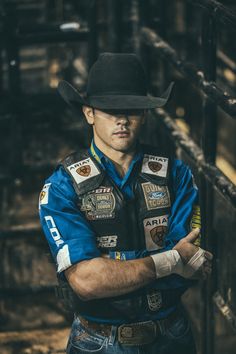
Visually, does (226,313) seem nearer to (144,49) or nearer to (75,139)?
(144,49)

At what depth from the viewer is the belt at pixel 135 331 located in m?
3.71

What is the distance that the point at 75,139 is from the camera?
7.34 m

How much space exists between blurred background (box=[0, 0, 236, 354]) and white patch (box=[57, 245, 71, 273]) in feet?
1.39

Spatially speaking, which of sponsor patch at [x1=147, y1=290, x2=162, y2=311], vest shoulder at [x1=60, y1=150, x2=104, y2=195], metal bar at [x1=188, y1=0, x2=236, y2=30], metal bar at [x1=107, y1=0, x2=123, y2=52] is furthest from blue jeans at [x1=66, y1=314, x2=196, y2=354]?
metal bar at [x1=107, y1=0, x2=123, y2=52]

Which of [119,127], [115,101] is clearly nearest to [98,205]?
[119,127]

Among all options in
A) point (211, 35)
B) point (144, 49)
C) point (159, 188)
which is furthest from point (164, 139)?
point (159, 188)

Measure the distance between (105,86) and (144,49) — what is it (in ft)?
8.50

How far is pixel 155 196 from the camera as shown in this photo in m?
3.68

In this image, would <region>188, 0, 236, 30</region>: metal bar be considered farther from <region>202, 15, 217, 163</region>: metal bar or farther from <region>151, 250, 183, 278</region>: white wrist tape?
<region>151, 250, 183, 278</region>: white wrist tape

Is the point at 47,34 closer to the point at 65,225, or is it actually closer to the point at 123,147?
the point at 123,147

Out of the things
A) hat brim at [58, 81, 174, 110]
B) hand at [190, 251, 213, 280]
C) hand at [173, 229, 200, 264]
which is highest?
hat brim at [58, 81, 174, 110]

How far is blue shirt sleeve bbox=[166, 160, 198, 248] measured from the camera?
368cm

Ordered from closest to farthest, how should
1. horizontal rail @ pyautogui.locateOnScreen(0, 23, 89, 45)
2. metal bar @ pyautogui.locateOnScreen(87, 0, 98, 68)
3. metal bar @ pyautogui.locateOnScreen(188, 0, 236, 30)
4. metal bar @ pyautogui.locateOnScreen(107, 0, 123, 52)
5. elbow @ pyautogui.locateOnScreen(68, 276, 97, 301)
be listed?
elbow @ pyautogui.locateOnScreen(68, 276, 97, 301) < metal bar @ pyautogui.locateOnScreen(188, 0, 236, 30) < metal bar @ pyautogui.locateOnScreen(107, 0, 123, 52) < metal bar @ pyautogui.locateOnScreen(87, 0, 98, 68) < horizontal rail @ pyautogui.locateOnScreen(0, 23, 89, 45)

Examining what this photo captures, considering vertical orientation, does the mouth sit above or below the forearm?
above
